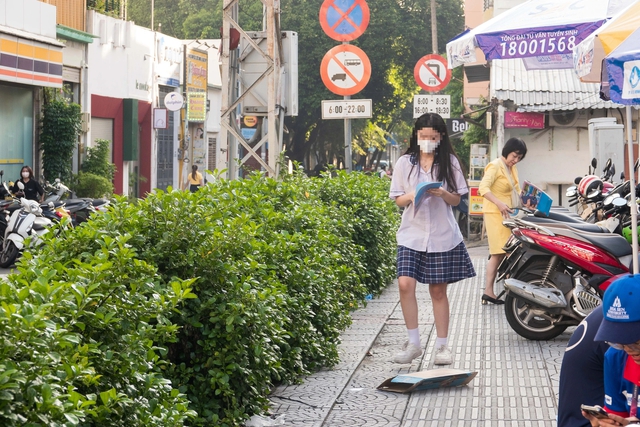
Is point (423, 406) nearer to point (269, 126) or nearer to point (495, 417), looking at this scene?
point (495, 417)

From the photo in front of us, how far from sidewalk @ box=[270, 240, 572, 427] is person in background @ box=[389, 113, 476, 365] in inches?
13.1

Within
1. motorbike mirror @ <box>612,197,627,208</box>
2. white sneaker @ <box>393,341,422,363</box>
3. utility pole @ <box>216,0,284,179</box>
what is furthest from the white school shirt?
utility pole @ <box>216,0,284,179</box>

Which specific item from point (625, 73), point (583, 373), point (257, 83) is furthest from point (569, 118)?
point (583, 373)

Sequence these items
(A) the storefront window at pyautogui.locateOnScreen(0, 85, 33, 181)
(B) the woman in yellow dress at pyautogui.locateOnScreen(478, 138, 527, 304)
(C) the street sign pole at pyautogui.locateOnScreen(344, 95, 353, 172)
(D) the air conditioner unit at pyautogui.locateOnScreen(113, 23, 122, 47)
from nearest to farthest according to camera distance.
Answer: (B) the woman in yellow dress at pyautogui.locateOnScreen(478, 138, 527, 304) < (C) the street sign pole at pyautogui.locateOnScreen(344, 95, 353, 172) < (A) the storefront window at pyautogui.locateOnScreen(0, 85, 33, 181) < (D) the air conditioner unit at pyautogui.locateOnScreen(113, 23, 122, 47)

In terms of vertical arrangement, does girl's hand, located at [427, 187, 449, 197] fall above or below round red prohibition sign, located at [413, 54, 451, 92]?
below

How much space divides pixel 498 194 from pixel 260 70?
3695 mm

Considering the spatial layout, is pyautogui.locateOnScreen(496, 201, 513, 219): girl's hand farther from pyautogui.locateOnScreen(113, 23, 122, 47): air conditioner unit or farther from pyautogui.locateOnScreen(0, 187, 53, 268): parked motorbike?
pyautogui.locateOnScreen(113, 23, 122, 47): air conditioner unit

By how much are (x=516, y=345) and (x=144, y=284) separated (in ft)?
14.7

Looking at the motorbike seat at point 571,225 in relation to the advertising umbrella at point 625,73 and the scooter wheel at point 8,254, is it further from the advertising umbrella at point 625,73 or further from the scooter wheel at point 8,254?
the scooter wheel at point 8,254

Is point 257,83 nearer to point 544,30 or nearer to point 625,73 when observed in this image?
point 544,30

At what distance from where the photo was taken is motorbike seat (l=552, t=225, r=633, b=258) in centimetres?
805

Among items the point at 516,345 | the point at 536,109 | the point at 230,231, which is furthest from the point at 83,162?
the point at 230,231

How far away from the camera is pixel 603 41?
20.9ft

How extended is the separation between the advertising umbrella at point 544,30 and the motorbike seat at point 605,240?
2.10 m
